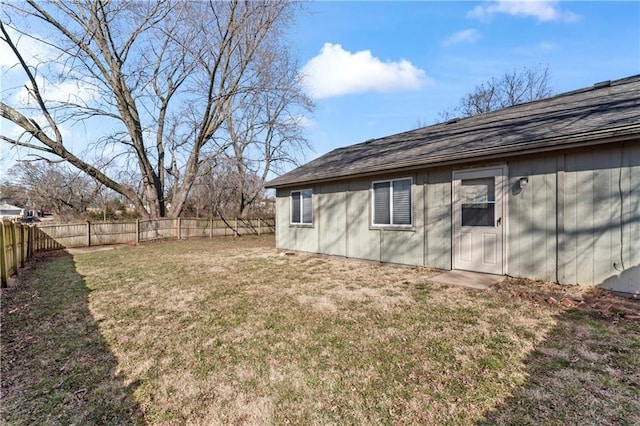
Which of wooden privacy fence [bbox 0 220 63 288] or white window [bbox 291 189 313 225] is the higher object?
white window [bbox 291 189 313 225]

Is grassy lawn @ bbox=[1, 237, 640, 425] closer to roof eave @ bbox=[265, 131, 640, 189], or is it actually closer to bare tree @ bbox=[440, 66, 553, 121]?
roof eave @ bbox=[265, 131, 640, 189]

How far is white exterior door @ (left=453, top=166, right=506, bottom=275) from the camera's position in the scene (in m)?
5.73

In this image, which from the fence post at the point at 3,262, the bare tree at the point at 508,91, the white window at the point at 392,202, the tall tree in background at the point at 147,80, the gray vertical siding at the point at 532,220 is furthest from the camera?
the bare tree at the point at 508,91

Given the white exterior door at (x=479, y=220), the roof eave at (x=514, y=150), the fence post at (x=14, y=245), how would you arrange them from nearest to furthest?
the roof eave at (x=514, y=150), the white exterior door at (x=479, y=220), the fence post at (x=14, y=245)

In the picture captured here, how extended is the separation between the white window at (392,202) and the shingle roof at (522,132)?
47 cm

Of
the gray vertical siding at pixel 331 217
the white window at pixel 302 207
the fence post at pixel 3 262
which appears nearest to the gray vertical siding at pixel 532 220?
the gray vertical siding at pixel 331 217

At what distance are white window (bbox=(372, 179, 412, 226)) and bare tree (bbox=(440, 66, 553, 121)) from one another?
19.2m

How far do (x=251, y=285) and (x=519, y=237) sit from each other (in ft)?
16.7

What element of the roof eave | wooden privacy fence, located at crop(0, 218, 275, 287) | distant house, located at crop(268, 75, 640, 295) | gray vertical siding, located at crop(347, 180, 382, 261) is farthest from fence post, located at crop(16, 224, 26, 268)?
the roof eave

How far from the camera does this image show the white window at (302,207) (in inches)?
392

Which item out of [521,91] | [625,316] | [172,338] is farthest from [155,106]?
[521,91]

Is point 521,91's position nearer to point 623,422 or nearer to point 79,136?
point 623,422

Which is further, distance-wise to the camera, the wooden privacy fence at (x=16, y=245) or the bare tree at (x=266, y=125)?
the bare tree at (x=266, y=125)

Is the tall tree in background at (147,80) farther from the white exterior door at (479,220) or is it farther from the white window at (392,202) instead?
the white exterior door at (479,220)
